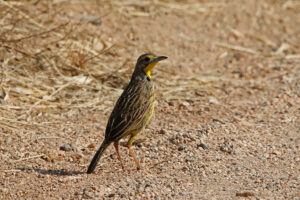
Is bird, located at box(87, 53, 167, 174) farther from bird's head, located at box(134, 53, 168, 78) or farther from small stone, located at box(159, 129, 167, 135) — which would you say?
small stone, located at box(159, 129, 167, 135)

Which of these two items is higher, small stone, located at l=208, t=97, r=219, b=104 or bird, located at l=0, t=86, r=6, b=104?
small stone, located at l=208, t=97, r=219, b=104

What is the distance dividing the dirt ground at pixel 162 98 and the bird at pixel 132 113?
0.37 meters

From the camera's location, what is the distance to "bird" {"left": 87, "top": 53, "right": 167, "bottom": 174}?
21.8 ft

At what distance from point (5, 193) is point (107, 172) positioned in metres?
1.29

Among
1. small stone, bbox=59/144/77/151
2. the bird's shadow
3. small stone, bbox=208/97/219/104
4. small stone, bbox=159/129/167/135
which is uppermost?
small stone, bbox=208/97/219/104

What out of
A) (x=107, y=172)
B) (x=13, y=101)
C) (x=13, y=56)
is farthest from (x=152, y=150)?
(x=13, y=56)

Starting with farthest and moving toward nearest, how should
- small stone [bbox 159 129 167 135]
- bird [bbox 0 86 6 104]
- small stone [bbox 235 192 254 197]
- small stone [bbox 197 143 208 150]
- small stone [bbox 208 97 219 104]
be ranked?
1. small stone [bbox 208 97 219 104]
2. bird [bbox 0 86 6 104]
3. small stone [bbox 159 129 167 135]
4. small stone [bbox 197 143 208 150]
5. small stone [bbox 235 192 254 197]

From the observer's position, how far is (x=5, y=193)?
20.4 ft

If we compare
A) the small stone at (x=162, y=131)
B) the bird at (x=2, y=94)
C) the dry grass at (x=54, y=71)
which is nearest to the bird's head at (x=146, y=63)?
the small stone at (x=162, y=131)

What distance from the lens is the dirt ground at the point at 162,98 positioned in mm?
6484

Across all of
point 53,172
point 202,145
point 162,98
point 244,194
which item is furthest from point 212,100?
point 244,194

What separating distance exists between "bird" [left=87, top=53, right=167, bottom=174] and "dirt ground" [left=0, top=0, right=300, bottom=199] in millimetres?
373

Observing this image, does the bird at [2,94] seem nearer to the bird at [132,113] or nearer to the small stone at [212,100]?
the bird at [132,113]

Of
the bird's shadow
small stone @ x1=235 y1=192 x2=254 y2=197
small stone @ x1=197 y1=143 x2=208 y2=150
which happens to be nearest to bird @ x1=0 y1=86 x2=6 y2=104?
the bird's shadow
